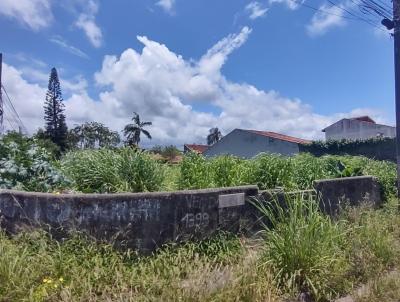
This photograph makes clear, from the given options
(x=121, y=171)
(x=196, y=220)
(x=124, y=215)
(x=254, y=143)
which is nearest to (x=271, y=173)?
(x=196, y=220)

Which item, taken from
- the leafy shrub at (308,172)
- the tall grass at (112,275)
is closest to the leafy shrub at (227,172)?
the leafy shrub at (308,172)

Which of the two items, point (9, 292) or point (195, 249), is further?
point (195, 249)

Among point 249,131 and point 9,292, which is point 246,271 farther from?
point 249,131

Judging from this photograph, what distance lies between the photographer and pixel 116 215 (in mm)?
4172

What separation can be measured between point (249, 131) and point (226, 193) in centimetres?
2772

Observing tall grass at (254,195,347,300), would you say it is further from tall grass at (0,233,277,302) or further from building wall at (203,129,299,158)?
building wall at (203,129,299,158)

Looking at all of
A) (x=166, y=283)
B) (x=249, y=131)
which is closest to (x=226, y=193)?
(x=166, y=283)

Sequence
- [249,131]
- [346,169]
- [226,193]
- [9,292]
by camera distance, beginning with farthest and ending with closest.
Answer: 1. [249,131]
2. [346,169]
3. [226,193]
4. [9,292]

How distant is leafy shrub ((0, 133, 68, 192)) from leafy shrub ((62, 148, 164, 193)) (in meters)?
0.29

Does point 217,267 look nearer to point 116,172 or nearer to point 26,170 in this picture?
point 116,172

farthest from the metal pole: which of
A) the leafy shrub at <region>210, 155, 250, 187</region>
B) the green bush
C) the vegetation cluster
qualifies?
the green bush

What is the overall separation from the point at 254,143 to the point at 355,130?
1138 cm

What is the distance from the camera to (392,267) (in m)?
5.00

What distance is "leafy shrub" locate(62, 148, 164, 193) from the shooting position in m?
5.17
